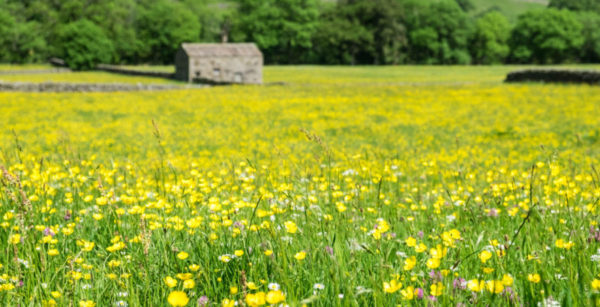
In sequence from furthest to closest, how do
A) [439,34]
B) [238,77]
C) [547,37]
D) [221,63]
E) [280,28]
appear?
[280,28]
[439,34]
[547,37]
[238,77]
[221,63]

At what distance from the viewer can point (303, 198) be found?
12.9 feet

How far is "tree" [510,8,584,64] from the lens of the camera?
94562 mm

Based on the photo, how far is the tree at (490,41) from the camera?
4044 inches

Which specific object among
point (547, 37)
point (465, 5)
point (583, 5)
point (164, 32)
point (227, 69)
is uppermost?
point (465, 5)

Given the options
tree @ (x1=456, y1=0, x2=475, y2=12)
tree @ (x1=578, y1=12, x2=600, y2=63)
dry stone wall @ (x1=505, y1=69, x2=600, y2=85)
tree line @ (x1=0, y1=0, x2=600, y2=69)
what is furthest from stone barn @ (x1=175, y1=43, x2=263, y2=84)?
tree @ (x1=456, y1=0, x2=475, y2=12)

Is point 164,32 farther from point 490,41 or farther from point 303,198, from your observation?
point 303,198

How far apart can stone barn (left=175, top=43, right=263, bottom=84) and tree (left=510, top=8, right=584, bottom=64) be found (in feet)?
229

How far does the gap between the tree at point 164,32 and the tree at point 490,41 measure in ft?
207

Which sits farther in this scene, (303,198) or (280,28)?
(280,28)

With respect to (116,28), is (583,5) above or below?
above

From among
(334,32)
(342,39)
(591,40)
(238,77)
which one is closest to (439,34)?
(342,39)

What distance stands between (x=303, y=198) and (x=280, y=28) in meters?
105

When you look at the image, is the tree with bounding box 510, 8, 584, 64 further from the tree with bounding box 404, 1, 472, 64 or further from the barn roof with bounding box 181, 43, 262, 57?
the barn roof with bounding box 181, 43, 262, 57

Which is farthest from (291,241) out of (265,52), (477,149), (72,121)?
(265,52)
